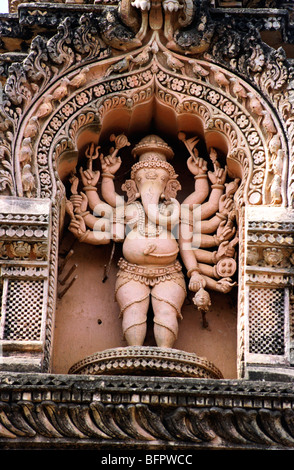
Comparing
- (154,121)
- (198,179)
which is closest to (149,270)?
(198,179)

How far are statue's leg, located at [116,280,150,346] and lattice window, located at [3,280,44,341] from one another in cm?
99

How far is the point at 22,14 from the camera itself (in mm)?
15156

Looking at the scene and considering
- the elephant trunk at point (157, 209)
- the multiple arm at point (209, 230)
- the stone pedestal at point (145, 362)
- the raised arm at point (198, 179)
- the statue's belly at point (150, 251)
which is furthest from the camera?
the raised arm at point (198, 179)

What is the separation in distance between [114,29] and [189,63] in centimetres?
89

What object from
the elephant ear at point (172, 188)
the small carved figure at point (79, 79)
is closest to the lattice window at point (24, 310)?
the elephant ear at point (172, 188)

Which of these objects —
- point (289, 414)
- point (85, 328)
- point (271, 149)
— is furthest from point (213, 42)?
point (289, 414)

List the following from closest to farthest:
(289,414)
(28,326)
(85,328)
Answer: (289,414) < (28,326) < (85,328)

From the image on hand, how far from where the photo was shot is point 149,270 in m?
14.2

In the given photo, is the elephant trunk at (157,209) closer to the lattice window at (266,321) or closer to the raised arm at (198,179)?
the raised arm at (198,179)

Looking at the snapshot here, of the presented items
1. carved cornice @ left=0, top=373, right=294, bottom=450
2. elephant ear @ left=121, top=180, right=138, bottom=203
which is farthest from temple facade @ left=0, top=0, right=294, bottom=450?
carved cornice @ left=0, top=373, right=294, bottom=450

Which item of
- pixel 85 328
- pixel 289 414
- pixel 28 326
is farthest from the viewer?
pixel 85 328

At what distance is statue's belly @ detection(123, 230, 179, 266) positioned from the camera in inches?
557

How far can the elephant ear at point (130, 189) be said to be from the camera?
48.3ft

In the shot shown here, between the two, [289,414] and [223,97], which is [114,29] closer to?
[223,97]
